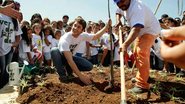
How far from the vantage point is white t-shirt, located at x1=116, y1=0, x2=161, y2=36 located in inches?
184

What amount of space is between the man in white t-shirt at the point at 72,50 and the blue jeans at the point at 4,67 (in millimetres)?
1001

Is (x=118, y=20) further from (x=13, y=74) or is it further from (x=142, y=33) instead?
(x=13, y=74)

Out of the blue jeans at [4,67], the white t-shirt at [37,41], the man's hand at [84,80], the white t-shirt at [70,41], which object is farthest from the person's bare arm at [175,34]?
the white t-shirt at [37,41]

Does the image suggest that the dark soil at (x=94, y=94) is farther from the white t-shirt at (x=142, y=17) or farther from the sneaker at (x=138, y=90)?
the white t-shirt at (x=142, y=17)

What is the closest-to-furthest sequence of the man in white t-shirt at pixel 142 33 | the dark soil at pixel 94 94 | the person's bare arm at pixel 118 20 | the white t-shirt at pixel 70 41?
the dark soil at pixel 94 94
the man in white t-shirt at pixel 142 33
the white t-shirt at pixel 70 41
the person's bare arm at pixel 118 20

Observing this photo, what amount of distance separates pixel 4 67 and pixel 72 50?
1402 mm

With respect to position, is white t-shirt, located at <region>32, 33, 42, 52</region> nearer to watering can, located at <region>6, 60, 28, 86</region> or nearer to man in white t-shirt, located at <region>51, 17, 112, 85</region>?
watering can, located at <region>6, 60, 28, 86</region>

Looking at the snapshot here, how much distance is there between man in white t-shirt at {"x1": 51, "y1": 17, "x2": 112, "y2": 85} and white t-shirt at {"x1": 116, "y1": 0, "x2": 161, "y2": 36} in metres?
0.68

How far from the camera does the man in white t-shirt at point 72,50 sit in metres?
5.56

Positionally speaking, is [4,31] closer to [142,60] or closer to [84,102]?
[84,102]

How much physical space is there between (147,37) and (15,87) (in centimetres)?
314

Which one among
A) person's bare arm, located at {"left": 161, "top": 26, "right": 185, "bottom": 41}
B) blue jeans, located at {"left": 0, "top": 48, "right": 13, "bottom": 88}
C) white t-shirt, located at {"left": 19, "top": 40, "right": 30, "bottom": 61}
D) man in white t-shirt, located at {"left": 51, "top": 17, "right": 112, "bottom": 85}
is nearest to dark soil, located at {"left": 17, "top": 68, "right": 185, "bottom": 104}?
man in white t-shirt, located at {"left": 51, "top": 17, "right": 112, "bottom": 85}

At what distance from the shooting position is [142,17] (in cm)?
468

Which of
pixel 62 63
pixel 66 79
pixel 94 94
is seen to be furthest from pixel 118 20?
pixel 94 94
